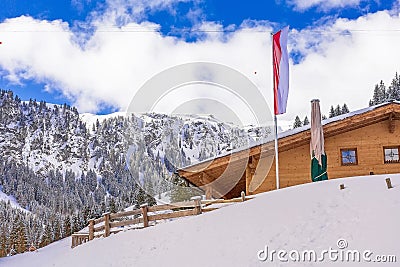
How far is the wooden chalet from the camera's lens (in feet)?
51.0

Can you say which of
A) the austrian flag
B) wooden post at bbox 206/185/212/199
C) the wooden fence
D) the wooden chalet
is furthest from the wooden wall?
wooden post at bbox 206/185/212/199

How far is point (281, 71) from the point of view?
574 inches

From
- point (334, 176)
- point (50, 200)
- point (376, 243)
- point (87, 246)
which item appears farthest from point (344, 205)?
point (50, 200)

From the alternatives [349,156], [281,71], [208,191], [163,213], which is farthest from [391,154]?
[163,213]

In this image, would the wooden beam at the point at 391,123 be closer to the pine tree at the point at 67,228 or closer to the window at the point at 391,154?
the window at the point at 391,154

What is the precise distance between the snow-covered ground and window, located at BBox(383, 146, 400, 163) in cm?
486

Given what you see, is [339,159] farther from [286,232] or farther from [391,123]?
[286,232]

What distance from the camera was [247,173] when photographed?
16422 millimetres

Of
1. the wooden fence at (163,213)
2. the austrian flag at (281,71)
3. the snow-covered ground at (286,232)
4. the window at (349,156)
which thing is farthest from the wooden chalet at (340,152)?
the snow-covered ground at (286,232)

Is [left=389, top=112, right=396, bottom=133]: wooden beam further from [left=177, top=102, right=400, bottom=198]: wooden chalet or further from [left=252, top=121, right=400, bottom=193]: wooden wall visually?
[left=252, top=121, right=400, bottom=193]: wooden wall

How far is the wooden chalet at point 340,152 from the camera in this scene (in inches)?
612

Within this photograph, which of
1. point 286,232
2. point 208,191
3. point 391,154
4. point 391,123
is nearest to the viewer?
point 286,232

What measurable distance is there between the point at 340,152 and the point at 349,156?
0.31 m

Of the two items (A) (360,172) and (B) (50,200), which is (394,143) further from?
(B) (50,200)
